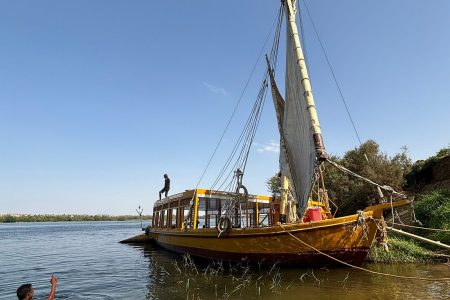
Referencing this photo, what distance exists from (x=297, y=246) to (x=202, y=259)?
7.50 meters

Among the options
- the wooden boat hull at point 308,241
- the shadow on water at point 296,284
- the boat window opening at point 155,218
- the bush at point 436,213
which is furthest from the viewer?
the boat window opening at point 155,218

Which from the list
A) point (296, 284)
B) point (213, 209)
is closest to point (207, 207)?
point (213, 209)

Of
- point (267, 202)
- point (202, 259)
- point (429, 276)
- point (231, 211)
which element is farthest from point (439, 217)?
point (202, 259)

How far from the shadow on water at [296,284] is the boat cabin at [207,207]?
2.89 m

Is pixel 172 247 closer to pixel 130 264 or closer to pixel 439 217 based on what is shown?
pixel 130 264

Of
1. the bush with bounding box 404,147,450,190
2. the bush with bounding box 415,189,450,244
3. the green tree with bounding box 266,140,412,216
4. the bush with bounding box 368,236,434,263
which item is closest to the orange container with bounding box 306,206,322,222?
the bush with bounding box 368,236,434,263

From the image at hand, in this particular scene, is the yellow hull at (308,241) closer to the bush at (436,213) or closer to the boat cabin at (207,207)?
the boat cabin at (207,207)

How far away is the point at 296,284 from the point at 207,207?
14.5m

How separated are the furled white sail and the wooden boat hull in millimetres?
1196

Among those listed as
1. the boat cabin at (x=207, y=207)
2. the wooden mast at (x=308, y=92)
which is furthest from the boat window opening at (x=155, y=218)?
the wooden mast at (x=308, y=92)

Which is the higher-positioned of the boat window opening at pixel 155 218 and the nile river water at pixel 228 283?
the boat window opening at pixel 155 218

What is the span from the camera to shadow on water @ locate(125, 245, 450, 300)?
36.2 feet

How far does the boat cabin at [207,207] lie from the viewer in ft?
65.6

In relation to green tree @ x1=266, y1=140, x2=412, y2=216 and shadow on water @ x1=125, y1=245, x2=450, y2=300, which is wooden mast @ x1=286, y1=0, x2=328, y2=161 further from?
green tree @ x1=266, y1=140, x2=412, y2=216
